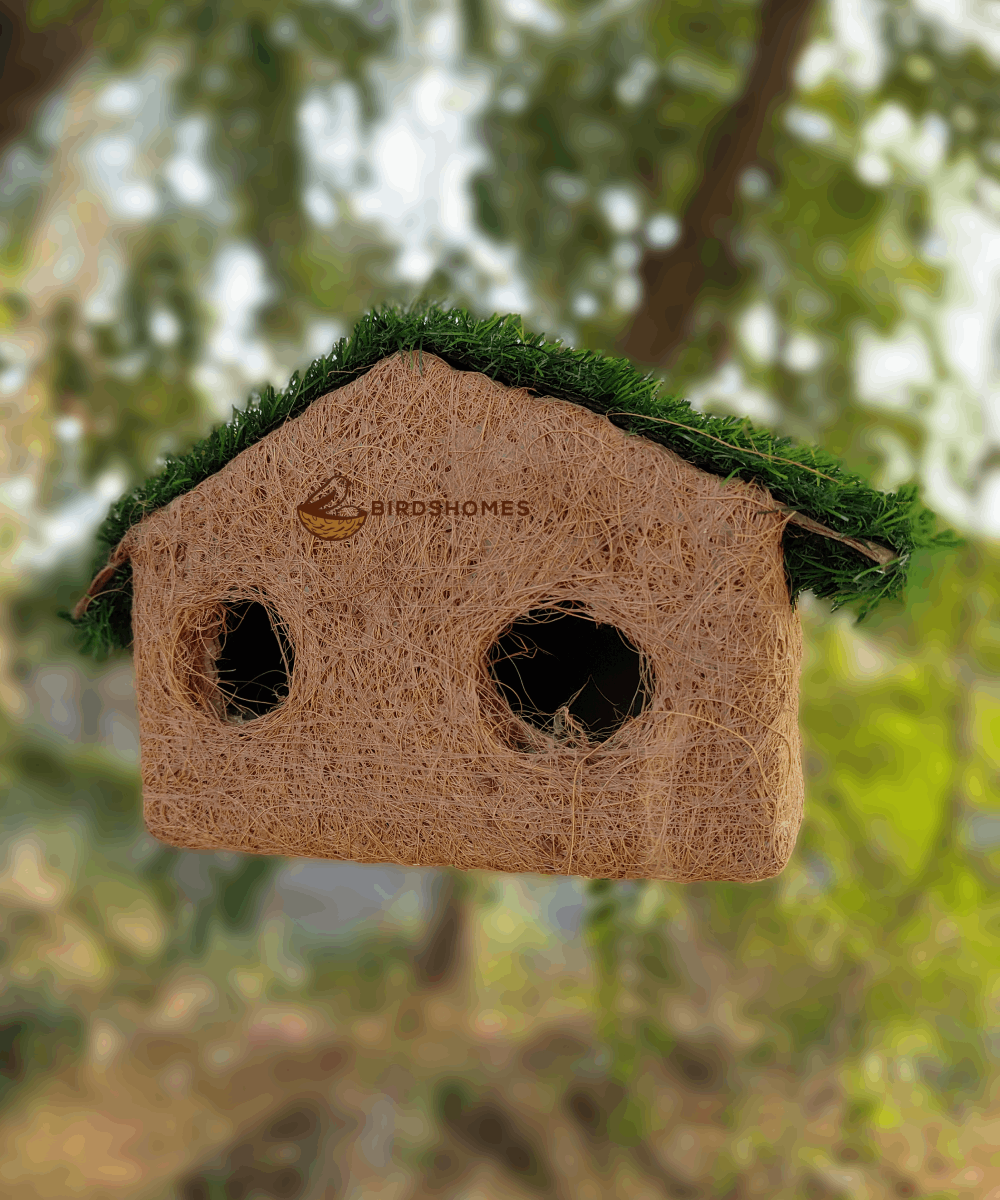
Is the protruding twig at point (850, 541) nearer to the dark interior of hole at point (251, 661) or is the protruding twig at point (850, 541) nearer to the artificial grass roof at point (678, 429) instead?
the artificial grass roof at point (678, 429)

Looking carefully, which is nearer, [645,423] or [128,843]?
[645,423]

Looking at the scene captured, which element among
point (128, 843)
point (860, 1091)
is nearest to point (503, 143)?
point (128, 843)

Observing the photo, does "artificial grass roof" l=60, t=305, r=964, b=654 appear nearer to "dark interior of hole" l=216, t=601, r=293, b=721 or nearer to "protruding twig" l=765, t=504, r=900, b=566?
"protruding twig" l=765, t=504, r=900, b=566

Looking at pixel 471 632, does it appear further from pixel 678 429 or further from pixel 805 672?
pixel 805 672

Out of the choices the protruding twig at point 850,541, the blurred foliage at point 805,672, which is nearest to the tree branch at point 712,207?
the blurred foliage at point 805,672

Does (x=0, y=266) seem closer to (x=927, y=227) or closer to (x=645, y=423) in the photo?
(x=645, y=423)

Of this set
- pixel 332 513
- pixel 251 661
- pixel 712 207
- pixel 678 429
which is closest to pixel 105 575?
pixel 251 661

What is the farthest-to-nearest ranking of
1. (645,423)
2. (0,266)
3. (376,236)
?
(376,236) < (0,266) < (645,423)
